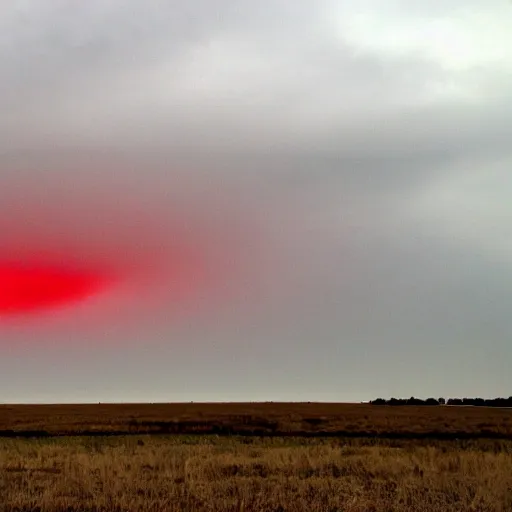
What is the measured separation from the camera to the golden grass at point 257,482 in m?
16.1

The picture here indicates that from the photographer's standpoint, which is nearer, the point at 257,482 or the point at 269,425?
the point at 257,482

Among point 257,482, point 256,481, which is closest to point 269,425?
point 256,481

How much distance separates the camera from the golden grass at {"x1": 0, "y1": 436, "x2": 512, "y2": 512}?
634 inches

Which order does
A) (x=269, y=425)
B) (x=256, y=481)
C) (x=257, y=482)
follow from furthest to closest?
(x=269, y=425)
(x=256, y=481)
(x=257, y=482)

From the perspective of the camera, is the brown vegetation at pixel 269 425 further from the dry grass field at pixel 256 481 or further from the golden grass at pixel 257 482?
the golden grass at pixel 257 482

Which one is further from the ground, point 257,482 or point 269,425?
point 257,482

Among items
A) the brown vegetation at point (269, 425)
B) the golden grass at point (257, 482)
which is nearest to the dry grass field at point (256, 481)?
the golden grass at point (257, 482)

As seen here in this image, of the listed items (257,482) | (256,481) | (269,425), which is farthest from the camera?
(269,425)

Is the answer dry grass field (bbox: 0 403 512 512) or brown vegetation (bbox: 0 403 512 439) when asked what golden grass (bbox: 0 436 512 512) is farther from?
brown vegetation (bbox: 0 403 512 439)

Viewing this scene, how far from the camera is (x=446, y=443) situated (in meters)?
38.9

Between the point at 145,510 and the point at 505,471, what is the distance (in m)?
11.1

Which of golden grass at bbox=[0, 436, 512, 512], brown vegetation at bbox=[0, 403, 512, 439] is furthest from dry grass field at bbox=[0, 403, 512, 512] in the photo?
brown vegetation at bbox=[0, 403, 512, 439]

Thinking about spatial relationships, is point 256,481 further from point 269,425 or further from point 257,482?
point 269,425

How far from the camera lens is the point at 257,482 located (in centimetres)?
1947
